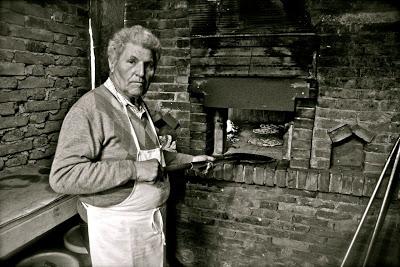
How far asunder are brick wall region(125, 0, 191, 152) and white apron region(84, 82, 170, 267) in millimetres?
1119

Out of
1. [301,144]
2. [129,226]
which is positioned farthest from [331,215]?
[129,226]

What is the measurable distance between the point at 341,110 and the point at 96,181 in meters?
2.02

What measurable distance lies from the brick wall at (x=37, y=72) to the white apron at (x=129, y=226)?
123 centimetres

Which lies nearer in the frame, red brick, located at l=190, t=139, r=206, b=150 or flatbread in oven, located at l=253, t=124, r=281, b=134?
red brick, located at l=190, t=139, r=206, b=150

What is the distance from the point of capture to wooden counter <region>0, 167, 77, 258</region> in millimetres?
1815

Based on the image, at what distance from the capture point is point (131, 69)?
1853mm

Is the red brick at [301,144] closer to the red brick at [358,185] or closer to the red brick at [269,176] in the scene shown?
the red brick at [269,176]

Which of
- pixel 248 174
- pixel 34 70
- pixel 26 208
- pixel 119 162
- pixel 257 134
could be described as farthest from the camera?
pixel 257 134

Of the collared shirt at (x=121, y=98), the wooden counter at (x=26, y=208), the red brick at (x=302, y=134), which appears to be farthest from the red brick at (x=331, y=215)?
the wooden counter at (x=26, y=208)

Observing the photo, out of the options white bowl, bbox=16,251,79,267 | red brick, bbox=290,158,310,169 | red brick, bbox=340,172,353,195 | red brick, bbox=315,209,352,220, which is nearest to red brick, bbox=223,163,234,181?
red brick, bbox=290,158,310,169

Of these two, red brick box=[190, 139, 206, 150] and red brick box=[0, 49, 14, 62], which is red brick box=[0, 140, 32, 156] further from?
red brick box=[190, 139, 206, 150]

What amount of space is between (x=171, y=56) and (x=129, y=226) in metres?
1.70

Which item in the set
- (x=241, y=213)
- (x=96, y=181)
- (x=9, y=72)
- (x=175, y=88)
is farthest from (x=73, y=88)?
(x=241, y=213)

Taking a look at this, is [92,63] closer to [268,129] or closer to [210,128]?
[210,128]
